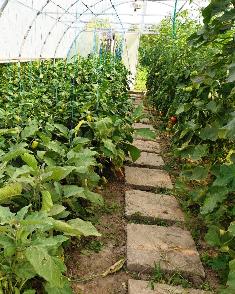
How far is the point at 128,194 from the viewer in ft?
11.4

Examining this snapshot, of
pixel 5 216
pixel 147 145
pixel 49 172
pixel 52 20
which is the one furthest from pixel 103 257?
pixel 52 20

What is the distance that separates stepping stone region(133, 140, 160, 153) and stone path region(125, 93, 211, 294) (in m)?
1.05

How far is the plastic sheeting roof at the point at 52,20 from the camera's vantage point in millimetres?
8477

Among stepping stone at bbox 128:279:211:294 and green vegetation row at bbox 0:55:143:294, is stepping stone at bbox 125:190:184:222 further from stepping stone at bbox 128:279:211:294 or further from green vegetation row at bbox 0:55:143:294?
stepping stone at bbox 128:279:211:294

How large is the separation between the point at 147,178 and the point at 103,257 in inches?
59.5

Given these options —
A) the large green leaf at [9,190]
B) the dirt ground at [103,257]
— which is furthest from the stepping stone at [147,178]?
the large green leaf at [9,190]

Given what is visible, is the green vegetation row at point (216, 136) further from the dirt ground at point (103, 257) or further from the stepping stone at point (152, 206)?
the dirt ground at point (103, 257)

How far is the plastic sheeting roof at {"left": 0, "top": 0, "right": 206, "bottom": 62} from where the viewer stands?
8.48 metres

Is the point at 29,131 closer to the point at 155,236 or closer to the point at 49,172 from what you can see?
the point at 49,172

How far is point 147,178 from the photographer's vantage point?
13.0 ft

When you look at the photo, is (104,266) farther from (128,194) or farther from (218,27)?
(218,27)

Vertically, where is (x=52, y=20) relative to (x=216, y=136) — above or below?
above

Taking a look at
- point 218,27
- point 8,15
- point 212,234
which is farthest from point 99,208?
point 8,15

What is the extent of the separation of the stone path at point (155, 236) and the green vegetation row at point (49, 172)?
1.09 feet
